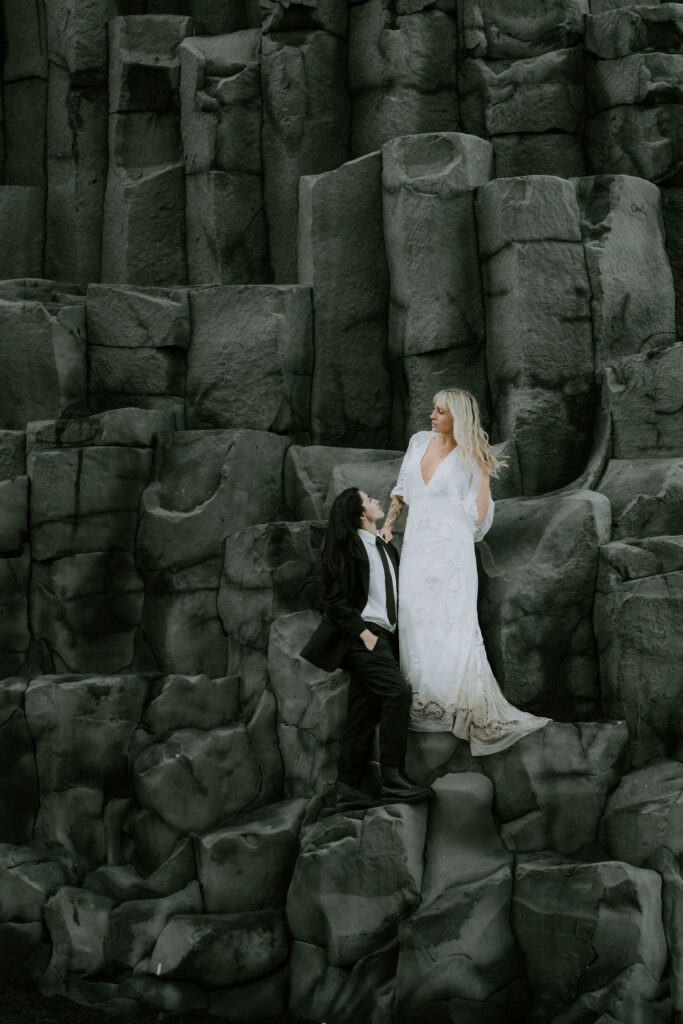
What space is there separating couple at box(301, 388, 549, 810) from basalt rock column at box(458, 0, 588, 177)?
4987 mm

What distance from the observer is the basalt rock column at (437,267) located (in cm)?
1130

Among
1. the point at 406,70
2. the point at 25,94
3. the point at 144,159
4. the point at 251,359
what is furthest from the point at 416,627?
the point at 25,94

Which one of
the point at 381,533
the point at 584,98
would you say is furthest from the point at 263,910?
the point at 584,98

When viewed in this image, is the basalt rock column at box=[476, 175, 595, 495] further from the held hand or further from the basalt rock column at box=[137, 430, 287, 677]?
the held hand

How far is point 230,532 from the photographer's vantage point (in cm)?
1055

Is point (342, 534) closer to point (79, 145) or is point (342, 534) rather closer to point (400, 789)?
point (400, 789)

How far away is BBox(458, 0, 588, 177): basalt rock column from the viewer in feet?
41.5

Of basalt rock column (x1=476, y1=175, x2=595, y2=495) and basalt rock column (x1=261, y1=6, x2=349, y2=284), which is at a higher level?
basalt rock column (x1=261, y1=6, x2=349, y2=284)

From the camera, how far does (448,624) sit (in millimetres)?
8328

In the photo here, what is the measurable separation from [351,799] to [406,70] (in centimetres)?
781

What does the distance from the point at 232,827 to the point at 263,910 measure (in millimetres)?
636

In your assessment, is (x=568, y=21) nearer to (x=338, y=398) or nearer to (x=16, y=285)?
(x=338, y=398)

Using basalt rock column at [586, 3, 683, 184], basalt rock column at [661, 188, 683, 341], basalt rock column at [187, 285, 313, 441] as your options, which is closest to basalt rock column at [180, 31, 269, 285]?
basalt rock column at [187, 285, 313, 441]

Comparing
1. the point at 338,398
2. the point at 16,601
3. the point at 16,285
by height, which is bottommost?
the point at 16,601
